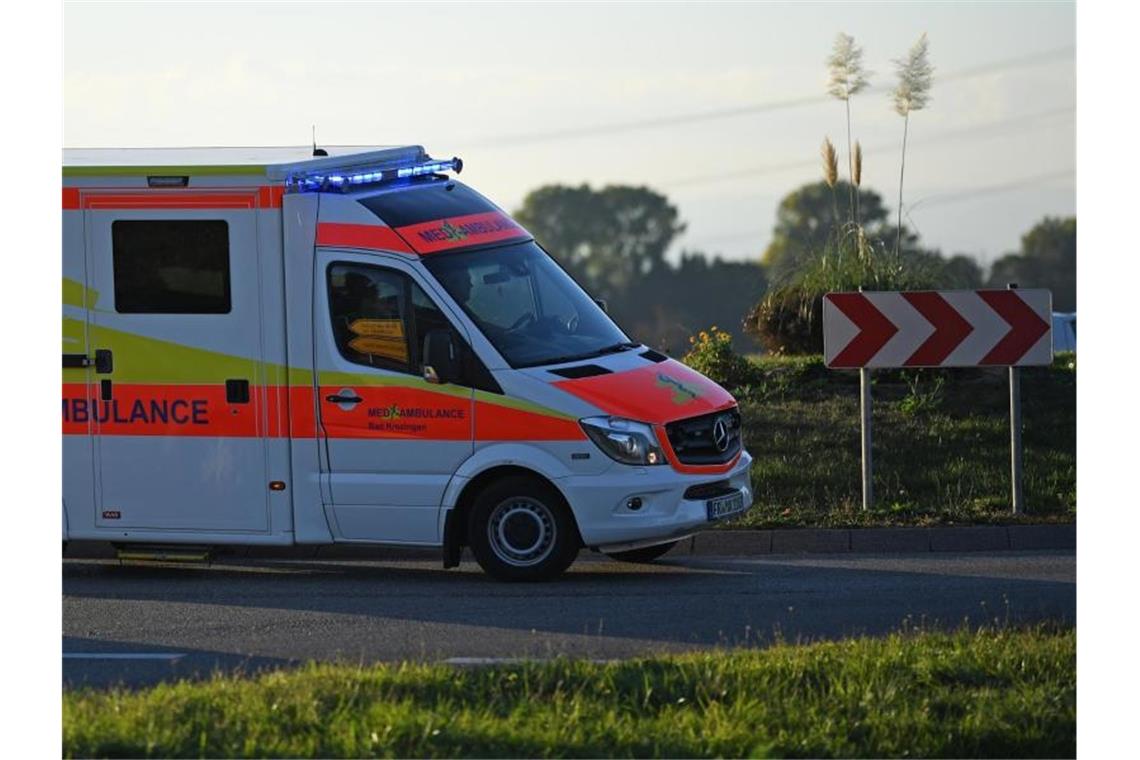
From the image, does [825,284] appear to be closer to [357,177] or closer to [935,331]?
[935,331]

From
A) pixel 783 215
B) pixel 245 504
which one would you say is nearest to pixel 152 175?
pixel 245 504

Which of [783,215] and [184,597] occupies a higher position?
[783,215]

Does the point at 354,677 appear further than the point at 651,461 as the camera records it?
No

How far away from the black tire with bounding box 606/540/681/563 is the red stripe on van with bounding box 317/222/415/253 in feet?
8.19

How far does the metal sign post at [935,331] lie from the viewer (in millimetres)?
13852

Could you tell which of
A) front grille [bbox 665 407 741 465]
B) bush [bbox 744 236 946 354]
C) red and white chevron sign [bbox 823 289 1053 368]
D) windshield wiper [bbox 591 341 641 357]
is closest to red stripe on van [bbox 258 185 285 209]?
windshield wiper [bbox 591 341 641 357]

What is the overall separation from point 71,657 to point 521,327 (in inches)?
138

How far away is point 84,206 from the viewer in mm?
12273

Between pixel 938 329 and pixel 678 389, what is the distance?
2.86 metres

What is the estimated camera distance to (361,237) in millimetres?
11906

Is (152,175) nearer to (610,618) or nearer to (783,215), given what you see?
(610,618)

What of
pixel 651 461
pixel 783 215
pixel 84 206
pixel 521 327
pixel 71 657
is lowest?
pixel 71 657

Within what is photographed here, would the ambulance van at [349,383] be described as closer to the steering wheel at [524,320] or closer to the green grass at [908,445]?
the steering wheel at [524,320]

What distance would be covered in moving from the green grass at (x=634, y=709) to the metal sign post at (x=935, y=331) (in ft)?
17.7
